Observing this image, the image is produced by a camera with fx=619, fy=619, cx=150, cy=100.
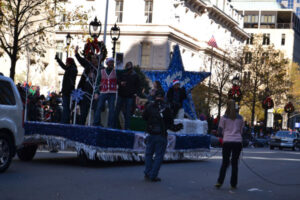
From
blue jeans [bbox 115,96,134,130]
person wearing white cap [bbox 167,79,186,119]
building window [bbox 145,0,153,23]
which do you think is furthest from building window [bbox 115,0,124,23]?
blue jeans [bbox 115,96,134,130]

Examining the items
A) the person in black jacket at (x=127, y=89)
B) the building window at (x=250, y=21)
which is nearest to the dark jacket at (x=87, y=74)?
the person in black jacket at (x=127, y=89)

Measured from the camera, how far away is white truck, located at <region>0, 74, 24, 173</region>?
462 inches

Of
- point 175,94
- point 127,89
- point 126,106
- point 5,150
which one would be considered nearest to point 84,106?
point 126,106

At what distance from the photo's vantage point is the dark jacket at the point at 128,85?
1591 centimetres

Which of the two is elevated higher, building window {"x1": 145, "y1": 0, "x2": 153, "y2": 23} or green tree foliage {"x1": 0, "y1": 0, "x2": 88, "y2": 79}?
building window {"x1": 145, "y1": 0, "x2": 153, "y2": 23}

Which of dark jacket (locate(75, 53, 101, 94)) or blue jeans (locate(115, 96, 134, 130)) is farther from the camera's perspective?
blue jeans (locate(115, 96, 134, 130))

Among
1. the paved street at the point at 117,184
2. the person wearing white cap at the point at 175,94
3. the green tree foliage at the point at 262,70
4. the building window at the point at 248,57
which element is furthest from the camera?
the green tree foliage at the point at 262,70

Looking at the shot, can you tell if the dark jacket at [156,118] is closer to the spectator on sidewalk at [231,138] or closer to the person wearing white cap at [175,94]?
the spectator on sidewalk at [231,138]

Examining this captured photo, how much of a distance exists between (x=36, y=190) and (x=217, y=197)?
9.88 feet

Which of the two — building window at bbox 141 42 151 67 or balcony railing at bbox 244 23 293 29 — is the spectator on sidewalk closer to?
building window at bbox 141 42 151 67

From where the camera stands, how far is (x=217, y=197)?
10430 mm

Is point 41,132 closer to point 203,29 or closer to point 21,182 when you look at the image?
point 21,182

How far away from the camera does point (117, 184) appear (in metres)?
11.3

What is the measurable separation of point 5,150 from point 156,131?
293 centimetres
